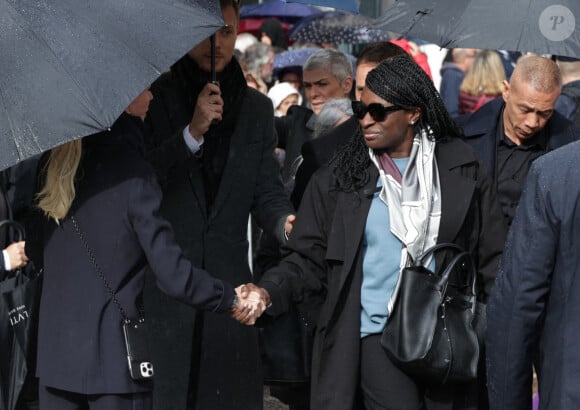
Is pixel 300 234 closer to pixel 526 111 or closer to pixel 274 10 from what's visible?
pixel 526 111

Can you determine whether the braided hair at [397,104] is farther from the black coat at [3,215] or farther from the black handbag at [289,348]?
the black coat at [3,215]

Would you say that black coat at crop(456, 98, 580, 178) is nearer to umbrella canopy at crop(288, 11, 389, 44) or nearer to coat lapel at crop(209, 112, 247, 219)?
coat lapel at crop(209, 112, 247, 219)

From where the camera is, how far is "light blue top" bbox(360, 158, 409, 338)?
4.90m

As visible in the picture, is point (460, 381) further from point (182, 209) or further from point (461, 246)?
point (182, 209)

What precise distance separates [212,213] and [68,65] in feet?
5.09

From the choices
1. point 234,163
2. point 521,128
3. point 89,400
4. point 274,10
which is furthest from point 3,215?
point 274,10

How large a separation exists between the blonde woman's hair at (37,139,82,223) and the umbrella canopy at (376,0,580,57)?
1.73m

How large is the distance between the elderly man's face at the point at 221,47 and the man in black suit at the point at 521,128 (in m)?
1.27

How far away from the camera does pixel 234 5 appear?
5750 millimetres

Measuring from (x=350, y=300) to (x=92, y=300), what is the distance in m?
1.02

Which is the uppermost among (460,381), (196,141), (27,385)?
(196,141)

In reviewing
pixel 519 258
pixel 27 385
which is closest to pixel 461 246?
pixel 519 258

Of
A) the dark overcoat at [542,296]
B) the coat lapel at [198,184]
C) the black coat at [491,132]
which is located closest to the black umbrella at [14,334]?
the coat lapel at [198,184]

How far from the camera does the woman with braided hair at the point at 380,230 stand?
16.0 ft
